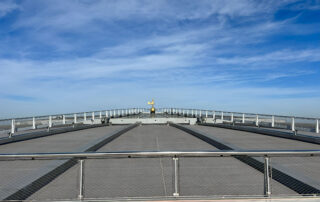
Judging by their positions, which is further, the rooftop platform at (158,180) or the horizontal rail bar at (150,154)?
the rooftop platform at (158,180)

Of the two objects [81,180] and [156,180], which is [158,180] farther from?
[81,180]

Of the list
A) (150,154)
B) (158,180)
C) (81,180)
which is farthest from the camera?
(158,180)

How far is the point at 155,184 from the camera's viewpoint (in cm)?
568

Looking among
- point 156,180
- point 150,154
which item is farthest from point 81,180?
point 156,180

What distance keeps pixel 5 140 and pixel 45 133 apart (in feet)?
10.9

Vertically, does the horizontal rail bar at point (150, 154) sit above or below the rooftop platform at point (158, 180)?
above

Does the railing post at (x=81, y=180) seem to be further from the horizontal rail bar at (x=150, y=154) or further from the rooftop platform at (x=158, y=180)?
the horizontal rail bar at (x=150, y=154)

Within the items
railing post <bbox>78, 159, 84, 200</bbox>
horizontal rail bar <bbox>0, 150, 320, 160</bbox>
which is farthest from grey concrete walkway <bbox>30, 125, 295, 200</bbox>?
horizontal rail bar <bbox>0, 150, 320, 160</bbox>

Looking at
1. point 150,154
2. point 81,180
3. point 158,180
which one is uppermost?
point 150,154

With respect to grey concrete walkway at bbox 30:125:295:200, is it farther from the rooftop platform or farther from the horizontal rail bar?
the horizontal rail bar

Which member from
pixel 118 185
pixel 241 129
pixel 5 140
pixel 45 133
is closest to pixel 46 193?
pixel 118 185

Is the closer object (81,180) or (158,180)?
(81,180)

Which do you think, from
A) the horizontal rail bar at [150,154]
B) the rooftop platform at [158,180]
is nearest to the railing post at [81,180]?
the rooftop platform at [158,180]

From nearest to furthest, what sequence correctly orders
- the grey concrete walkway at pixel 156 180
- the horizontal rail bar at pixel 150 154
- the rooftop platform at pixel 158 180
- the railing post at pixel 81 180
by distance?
the horizontal rail bar at pixel 150 154
the railing post at pixel 81 180
the rooftop platform at pixel 158 180
the grey concrete walkway at pixel 156 180
